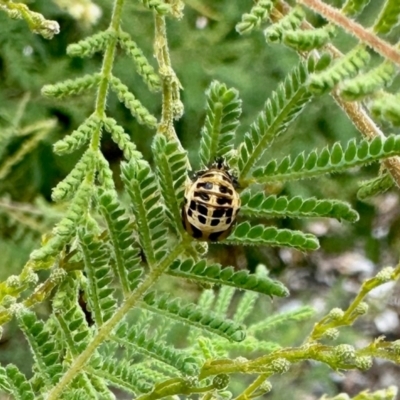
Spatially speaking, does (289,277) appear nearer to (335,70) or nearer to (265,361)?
(265,361)

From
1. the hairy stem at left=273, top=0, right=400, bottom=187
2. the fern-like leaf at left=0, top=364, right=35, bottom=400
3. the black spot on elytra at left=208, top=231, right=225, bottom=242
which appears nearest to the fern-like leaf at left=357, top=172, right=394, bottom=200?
the hairy stem at left=273, top=0, right=400, bottom=187

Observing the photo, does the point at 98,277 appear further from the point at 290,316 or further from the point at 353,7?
the point at 290,316

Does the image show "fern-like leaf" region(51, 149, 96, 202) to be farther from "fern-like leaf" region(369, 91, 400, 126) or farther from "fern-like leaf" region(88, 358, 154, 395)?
"fern-like leaf" region(369, 91, 400, 126)

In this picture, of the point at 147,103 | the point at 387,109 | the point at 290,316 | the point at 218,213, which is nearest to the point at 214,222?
the point at 218,213

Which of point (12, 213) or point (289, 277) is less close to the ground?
point (289, 277)

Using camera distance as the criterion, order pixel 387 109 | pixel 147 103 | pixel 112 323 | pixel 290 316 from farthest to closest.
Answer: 1. pixel 147 103
2. pixel 290 316
3. pixel 112 323
4. pixel 387 109

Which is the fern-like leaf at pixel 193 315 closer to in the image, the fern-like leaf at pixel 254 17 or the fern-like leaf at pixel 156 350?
the fern-like leaf at pixel 156 350

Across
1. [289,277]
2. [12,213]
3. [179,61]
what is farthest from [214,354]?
[289,277]
